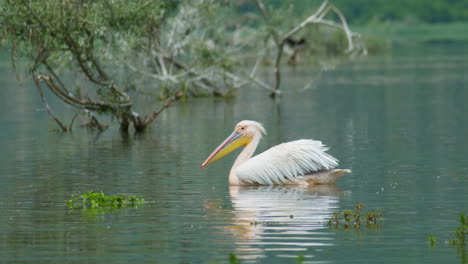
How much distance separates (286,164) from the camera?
14.0m

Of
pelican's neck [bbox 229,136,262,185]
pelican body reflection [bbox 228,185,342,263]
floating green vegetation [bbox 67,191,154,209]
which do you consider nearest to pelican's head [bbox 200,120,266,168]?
pelican's neck [bbox 229,136,262,185]

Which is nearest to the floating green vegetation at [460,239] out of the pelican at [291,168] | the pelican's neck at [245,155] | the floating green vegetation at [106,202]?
the floating green vegetation at [106,202]

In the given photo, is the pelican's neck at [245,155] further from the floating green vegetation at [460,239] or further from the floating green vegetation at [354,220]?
the floating green vegetation at [460,239]

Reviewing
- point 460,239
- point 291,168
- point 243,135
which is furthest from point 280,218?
point 243,135

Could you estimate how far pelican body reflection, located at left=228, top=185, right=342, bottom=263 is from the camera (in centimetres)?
945

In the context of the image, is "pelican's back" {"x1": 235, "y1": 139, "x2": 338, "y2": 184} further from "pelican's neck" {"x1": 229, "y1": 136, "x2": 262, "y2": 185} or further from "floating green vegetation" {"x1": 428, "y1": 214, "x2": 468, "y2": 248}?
"floating green vegetation" {"x1": 428, "y1": 214, "x2": 468, "y2": 248}

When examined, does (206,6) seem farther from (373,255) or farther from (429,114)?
(373,255)

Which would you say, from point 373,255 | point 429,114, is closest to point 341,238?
point 373,255

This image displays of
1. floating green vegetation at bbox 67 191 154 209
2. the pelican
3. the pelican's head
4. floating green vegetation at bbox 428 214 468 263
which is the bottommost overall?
floating green vegetation at bbox 428 214 468 263

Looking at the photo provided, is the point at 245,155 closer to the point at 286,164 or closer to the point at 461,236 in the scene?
the point at 286,164

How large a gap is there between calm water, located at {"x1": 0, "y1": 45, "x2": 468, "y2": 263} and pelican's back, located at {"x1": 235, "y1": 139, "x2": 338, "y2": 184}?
1.20 feet

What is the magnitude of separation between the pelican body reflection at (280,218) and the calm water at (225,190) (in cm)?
2

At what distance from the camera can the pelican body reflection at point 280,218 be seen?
31.0ft

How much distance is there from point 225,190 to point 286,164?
3.04 feet
